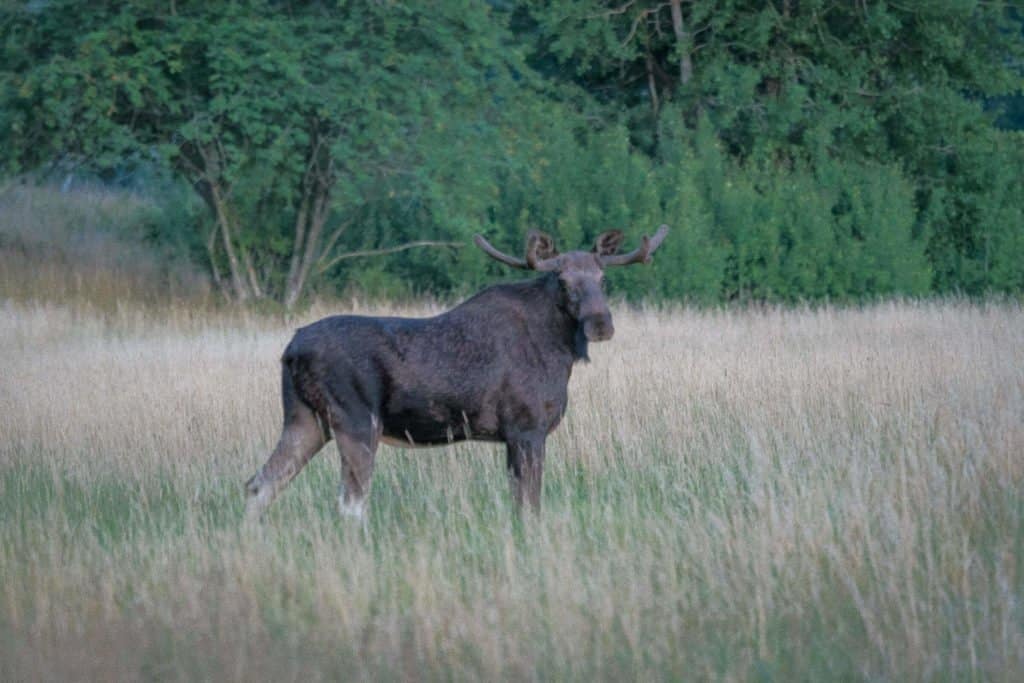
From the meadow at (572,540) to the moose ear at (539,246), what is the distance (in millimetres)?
1387

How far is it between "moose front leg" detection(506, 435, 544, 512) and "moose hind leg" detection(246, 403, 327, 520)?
3.50 feet

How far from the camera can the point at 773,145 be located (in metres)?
29.2

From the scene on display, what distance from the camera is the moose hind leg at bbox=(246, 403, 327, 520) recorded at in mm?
8336

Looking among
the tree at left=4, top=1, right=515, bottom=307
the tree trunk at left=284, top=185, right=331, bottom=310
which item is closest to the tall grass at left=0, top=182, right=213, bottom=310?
the tree trunk at left=284, top=185, right=331, bottom=310

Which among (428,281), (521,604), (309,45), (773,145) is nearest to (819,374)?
(521,604)

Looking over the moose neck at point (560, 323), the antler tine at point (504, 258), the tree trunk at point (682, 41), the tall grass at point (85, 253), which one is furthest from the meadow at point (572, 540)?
the tree trunk at point (682, 41)

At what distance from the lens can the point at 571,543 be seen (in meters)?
7.30

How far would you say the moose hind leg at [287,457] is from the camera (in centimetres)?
834

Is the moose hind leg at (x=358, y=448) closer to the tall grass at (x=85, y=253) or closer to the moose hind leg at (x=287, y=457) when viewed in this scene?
the moose hind leg at (x=287, y=457)

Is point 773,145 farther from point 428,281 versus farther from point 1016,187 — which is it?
point 428,281

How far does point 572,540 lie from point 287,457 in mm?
1731

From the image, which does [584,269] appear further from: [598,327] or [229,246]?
[229,246]

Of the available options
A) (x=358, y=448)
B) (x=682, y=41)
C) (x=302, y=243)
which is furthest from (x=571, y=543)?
(x=682, y=41)

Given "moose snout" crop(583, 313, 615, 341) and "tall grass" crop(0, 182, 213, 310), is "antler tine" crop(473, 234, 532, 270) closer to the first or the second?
"moose snout" crop(583, 313, 615, 341)
